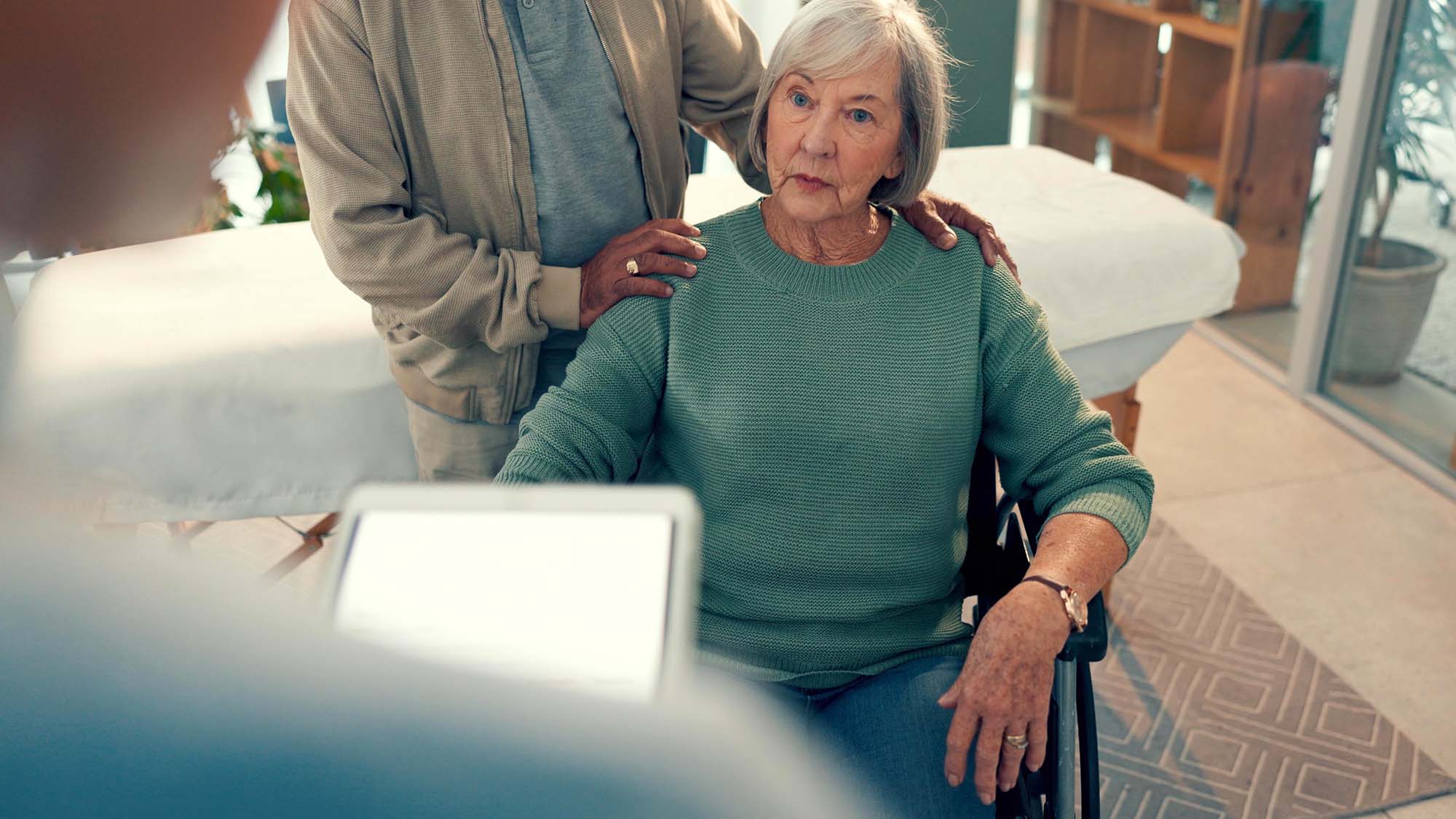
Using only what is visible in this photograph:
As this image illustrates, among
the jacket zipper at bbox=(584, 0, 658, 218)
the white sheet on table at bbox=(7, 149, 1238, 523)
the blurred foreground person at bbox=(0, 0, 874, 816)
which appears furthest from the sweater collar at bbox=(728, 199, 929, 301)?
the blurred foreground person at bbox=(0, 0, 874, 816)

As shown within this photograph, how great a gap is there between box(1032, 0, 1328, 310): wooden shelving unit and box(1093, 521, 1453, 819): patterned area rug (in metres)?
1.48

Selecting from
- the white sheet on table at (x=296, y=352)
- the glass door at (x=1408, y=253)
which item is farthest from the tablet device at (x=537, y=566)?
the glass door at (x=1408, y=253)

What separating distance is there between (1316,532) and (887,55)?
1970mm

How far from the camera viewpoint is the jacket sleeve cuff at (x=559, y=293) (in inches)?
59.1

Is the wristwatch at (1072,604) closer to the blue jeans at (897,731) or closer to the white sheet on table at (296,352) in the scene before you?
the blue jeans at (897,731)

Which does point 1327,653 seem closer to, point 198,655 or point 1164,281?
point 1164,281

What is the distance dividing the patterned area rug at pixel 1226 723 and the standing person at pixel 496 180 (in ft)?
3.53

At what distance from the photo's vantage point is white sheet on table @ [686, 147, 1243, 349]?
2.30 meters

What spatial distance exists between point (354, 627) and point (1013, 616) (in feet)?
3.85

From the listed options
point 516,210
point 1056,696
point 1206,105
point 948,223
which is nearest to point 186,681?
point 1056,696

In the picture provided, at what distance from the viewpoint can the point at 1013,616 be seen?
1.27 metres

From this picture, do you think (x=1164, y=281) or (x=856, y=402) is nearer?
(x=856, y=402)

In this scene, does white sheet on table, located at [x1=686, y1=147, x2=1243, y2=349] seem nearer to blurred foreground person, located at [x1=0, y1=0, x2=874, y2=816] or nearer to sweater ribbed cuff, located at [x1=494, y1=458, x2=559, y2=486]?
sweater ribbed cuff, located at [x1=494, y1=458, x2=559, y2=486]

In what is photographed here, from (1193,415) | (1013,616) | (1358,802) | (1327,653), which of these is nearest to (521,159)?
(1013,616)
